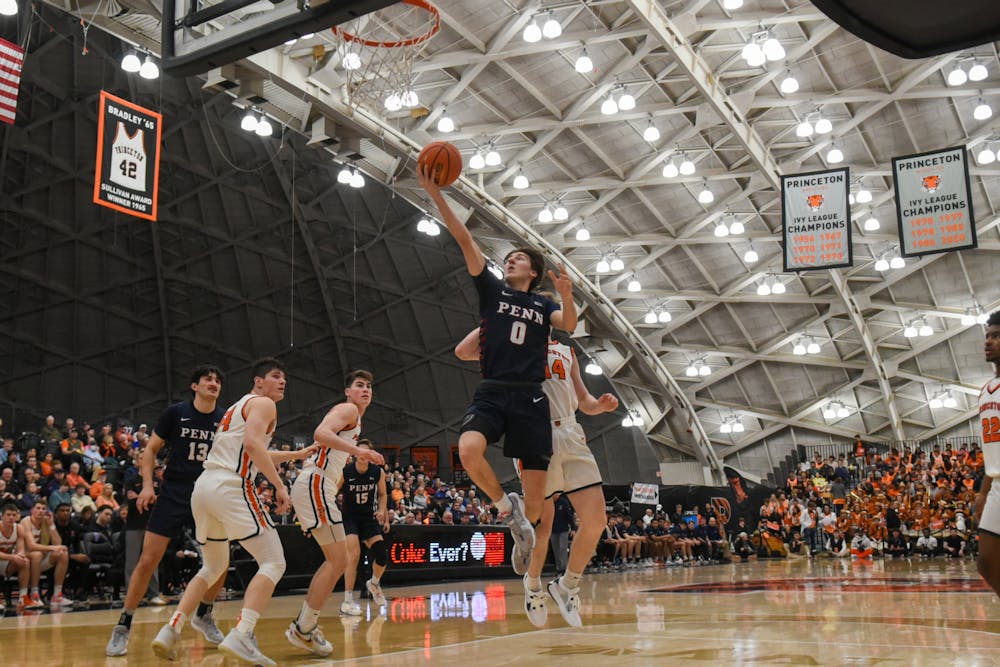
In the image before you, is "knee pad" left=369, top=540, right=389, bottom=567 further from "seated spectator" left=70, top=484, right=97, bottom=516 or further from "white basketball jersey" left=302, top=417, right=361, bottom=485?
"seated spectator" left=70, top=484, right=97, bottom=516

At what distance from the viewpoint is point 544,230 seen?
93.8ft

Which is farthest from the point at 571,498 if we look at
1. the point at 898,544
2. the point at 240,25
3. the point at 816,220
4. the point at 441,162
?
the point at 898,544

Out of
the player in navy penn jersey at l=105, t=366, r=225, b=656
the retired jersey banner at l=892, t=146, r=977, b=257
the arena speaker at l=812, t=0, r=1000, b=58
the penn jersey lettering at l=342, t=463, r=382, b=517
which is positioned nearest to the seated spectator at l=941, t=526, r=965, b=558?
the retired jersey banner at l=892, t=146, r=977, b=257

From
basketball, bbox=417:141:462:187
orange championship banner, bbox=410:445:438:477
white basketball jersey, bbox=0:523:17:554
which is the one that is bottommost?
white basketball jersey, bbox=0:523:17:554

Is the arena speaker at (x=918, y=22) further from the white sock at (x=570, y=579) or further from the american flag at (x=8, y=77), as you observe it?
the american flag at (x=8, y=77)

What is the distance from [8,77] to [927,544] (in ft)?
74.5

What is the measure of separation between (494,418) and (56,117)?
2846 cm

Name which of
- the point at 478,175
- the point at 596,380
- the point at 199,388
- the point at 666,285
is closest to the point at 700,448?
the point at 596,380

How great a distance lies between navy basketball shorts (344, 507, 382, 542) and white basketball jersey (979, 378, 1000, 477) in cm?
672

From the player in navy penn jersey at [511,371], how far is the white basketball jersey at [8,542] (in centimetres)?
786

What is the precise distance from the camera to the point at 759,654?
15.2 ft

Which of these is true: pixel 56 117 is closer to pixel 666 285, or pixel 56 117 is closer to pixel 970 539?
pixel 666 285

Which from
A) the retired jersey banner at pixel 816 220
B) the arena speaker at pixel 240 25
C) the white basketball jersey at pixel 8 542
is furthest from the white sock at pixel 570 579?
the retired jersey banner at pixel 816 220

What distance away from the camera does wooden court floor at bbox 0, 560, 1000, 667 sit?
15.4ft
